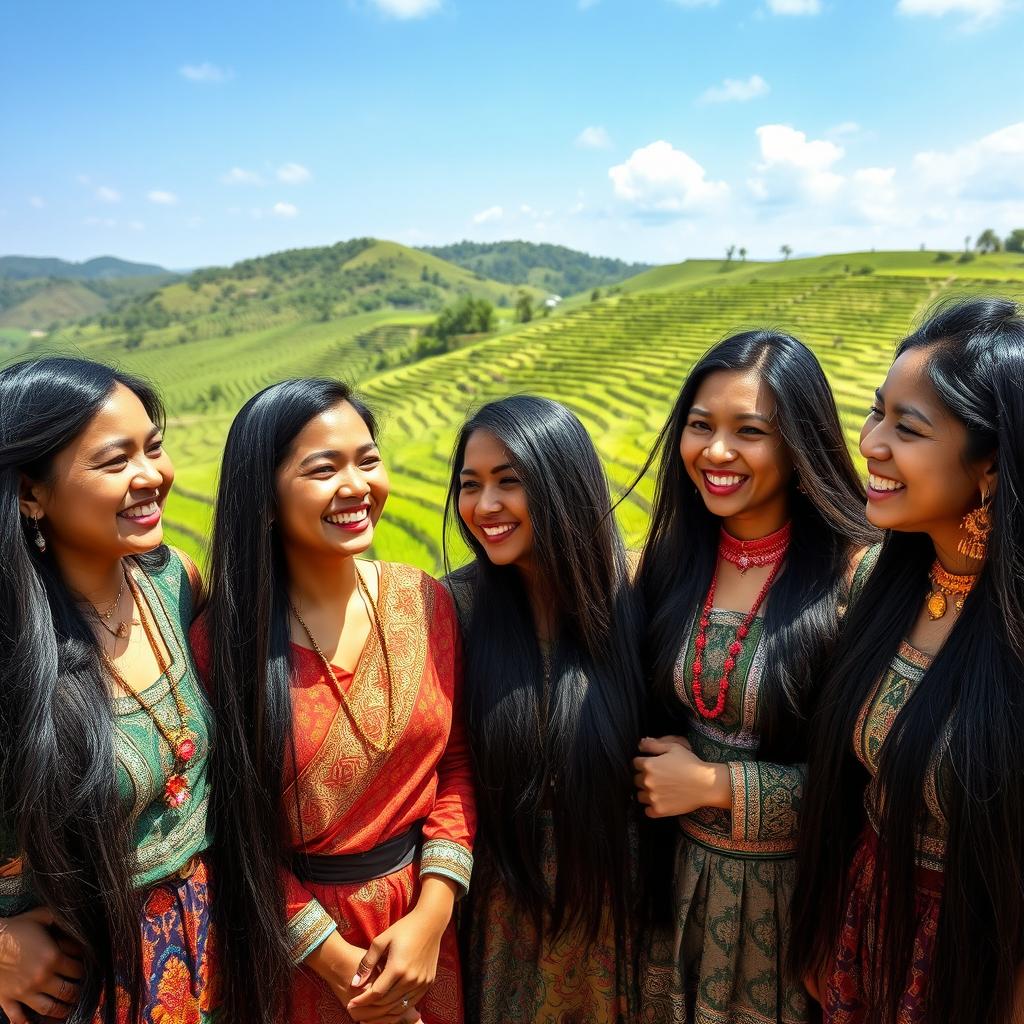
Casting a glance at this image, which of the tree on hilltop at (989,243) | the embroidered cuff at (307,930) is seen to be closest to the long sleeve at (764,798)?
the embroidered cuff at (307,930)

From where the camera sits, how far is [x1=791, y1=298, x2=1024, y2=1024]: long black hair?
144 cm

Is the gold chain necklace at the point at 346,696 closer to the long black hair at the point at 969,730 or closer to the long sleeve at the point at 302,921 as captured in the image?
the long sleeve at the point at 302,921

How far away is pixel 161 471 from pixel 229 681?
48 cm

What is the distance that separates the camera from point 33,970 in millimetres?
1572

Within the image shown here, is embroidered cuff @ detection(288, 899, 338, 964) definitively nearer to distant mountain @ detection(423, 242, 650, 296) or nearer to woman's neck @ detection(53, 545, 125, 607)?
woman's neck @ detection(53, 545, 125, 607)

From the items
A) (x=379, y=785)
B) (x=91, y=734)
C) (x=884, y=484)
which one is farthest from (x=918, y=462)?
(x=91, y=734)

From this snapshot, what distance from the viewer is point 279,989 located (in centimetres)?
180

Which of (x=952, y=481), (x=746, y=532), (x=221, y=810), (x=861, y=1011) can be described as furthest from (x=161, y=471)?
(x=861, y=1011)

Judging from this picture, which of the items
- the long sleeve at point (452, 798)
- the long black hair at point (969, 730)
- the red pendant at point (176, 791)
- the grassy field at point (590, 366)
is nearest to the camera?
the long black hair at point (969, 730)

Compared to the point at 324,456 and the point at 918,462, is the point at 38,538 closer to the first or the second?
the point at 324,456

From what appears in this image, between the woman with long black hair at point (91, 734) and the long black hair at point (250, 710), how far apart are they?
0.16ft

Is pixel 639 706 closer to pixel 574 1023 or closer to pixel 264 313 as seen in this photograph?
pixel 574 1023

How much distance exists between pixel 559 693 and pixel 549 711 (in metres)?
0.05

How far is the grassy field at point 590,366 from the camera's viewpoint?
13.0 meters
